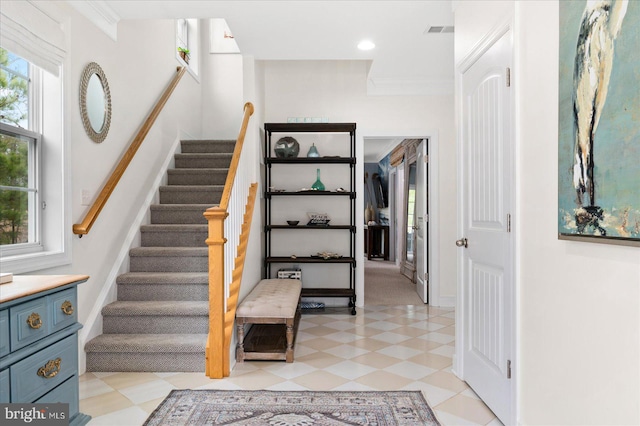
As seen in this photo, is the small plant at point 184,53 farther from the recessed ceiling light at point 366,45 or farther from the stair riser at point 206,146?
the recessed ceiling light at point 366,45

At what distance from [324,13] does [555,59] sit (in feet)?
6.43

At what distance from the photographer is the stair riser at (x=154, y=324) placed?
309 cm

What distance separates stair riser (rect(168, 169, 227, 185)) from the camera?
15.2 ft

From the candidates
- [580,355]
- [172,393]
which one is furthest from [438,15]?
[172,393]

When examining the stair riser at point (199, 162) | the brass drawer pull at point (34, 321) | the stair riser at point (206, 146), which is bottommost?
the brass drawer pull at point (34, 321)

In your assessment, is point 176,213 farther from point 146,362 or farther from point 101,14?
point 101,14

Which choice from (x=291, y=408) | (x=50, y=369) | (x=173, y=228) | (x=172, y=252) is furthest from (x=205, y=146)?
(x=50, y=369)

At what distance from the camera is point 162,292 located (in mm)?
3340

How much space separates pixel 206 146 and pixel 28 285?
3.85 metres

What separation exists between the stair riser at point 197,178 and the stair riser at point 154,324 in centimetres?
188

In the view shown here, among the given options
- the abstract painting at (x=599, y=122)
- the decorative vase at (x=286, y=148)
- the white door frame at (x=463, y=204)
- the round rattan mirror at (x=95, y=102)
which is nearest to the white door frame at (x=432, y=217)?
the decorative vase at (x=286, y=148)

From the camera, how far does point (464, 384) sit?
2.72 meters

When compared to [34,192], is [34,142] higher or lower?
higher

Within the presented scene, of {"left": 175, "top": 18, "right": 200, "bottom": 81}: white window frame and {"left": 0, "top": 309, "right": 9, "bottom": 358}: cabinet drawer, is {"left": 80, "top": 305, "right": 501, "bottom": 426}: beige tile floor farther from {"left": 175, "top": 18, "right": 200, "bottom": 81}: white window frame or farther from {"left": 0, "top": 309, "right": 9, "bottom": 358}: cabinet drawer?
{"left": 175, "top": 18, "right": 200, "bottom": 81}: white window frame
